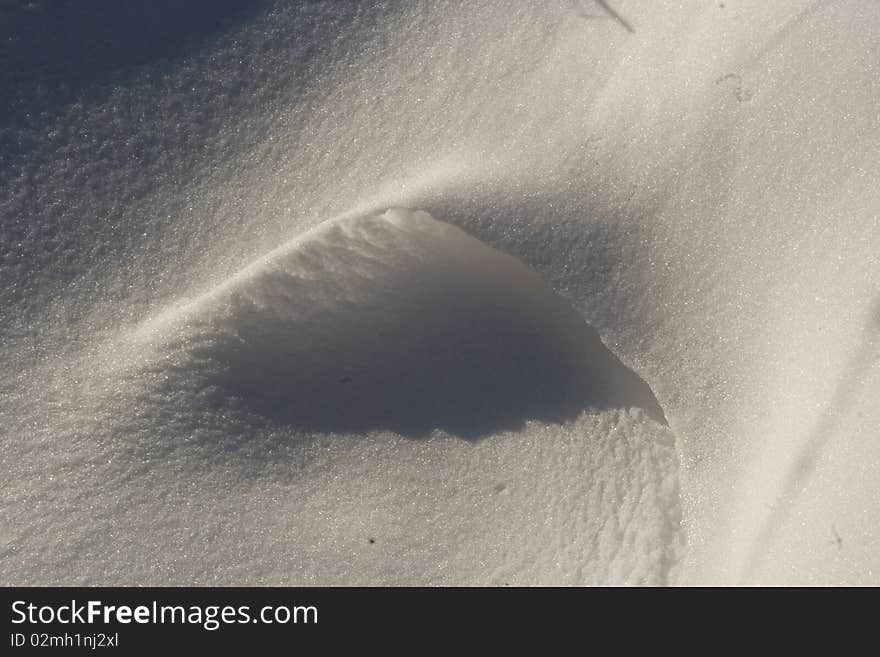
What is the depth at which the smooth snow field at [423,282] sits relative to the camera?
1.48 meters

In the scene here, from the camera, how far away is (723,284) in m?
1.48

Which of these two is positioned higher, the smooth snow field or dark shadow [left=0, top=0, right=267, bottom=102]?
dark shadow [left=0, top=0, right=267, bottom=102]

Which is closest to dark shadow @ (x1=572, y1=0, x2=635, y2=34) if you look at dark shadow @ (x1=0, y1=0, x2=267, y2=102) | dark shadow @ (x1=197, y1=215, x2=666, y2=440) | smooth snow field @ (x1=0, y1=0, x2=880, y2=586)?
smooth snow field @ (x1=0, y1=0, x2=880, y2=586)

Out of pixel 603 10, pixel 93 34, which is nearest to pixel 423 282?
pixel 603 10

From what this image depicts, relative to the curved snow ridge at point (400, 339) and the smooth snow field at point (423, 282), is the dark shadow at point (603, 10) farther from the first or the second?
the curved snow ridge at point (400, 339)

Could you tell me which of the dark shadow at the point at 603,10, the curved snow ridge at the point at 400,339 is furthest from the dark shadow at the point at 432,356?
the dark shadow at the point at 603,10

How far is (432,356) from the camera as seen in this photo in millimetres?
1543

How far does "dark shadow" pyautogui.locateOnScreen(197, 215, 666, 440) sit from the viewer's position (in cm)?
151

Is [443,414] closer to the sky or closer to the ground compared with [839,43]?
closer to the ground

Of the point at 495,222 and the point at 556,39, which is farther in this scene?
the point at 556,39

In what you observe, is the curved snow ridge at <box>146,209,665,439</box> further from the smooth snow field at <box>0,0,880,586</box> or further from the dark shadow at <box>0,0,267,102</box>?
the dark shadow at <box>0,0,267,102</box>

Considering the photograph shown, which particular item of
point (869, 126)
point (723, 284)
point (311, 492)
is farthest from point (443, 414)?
point (869, 126)

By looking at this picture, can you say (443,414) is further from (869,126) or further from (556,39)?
(869,126)
